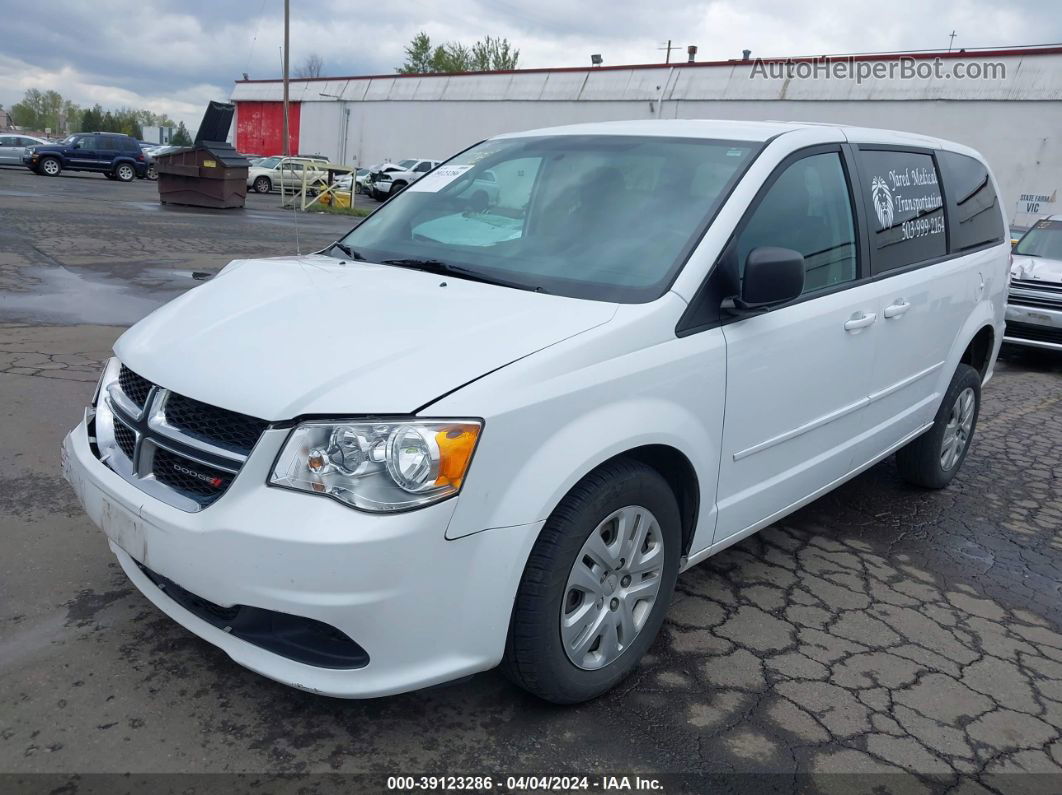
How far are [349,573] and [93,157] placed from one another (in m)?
35.2

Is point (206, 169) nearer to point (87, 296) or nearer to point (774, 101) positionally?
point (87, 296)

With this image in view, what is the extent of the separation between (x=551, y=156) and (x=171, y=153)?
20351 mm

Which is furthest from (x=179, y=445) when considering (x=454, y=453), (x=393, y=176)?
(x=393, y=176)

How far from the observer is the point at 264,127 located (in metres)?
53.3

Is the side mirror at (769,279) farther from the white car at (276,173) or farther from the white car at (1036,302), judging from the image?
the white car at (276,173)

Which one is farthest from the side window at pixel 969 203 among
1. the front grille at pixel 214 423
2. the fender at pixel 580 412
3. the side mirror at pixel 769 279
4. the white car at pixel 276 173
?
the white car at pixel 276 173

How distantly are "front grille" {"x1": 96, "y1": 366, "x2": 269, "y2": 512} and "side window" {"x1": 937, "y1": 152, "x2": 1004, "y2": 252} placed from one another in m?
3.81

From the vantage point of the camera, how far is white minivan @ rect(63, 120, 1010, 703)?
2225 mm

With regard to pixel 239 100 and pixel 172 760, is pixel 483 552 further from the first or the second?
pixel 239 100

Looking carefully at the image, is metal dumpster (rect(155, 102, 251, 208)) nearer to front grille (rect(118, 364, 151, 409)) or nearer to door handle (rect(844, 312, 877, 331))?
front grille (rect(118, 364, 151, 409))

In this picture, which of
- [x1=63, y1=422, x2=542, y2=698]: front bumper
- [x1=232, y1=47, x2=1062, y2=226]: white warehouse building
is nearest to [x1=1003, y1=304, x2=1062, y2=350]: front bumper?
[x1=63, y1=422, x2=542, y2=698]: front bumper

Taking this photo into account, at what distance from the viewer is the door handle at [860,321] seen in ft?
11.6

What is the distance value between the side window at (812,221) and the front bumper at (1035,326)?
661 cm

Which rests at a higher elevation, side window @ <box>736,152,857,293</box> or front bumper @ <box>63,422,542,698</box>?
side window @ <box>736,152,857,293</box>
